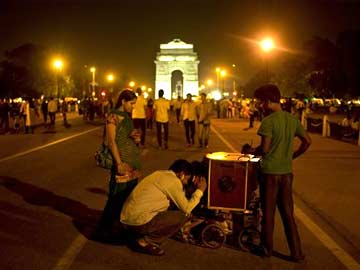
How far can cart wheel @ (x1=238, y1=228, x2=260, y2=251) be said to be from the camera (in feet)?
22.6

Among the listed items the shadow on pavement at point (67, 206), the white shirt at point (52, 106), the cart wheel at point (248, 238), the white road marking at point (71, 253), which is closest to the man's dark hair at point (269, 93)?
the cart wheel at point (248, 238)

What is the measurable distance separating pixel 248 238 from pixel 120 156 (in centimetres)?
181

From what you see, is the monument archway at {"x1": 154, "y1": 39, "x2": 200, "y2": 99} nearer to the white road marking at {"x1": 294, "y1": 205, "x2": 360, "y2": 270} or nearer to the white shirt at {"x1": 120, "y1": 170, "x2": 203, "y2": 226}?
the white road marking at {"x1": 294, "y1": 205, "x2": 360, "y2": 270}

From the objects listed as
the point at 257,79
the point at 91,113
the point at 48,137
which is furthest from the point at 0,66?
the point at 48,137

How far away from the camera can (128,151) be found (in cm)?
713

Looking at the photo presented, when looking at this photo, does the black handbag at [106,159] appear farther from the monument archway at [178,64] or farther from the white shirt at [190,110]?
the monument archway at [178,64]

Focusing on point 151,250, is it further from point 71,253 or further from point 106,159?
point 106,159

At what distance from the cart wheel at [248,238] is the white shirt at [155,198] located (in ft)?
2.47

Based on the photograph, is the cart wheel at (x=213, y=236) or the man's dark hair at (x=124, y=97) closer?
the cart wheel at (x=213, y=236)

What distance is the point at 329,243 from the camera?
7.24 m

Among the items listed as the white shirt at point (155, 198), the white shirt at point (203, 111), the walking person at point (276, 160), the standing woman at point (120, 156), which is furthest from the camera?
the white shirt at point (203, 111)

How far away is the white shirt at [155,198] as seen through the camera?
6.52 metres

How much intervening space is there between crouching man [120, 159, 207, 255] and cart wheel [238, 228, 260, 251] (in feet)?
2.38

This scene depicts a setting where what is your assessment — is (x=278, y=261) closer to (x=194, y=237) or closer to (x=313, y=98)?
(x=194, y=237)
